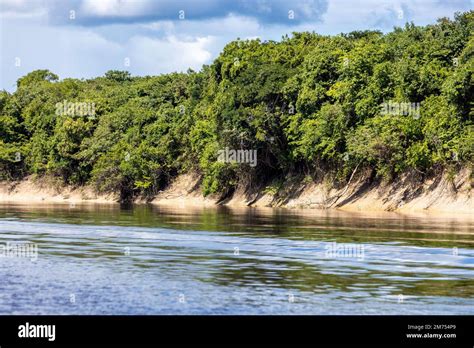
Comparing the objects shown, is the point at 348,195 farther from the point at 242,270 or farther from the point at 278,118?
the point at 242,270

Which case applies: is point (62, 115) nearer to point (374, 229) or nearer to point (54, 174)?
point (54, 174)

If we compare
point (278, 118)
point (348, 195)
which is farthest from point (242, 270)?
point (278, 118)

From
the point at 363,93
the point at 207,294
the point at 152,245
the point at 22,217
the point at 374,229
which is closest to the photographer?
the point at 207,294

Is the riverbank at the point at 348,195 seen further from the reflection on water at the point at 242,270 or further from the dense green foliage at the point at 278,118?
the reflection on water at the point at 242,270

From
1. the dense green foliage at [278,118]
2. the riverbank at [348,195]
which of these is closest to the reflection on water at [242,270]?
the riverbank at [348,195]

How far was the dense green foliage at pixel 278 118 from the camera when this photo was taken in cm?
6688

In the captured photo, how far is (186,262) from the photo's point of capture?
31797mm

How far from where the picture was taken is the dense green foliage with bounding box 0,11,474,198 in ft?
219

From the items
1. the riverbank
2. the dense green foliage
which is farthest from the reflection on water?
the dense green foliage

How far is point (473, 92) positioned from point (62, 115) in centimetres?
6358

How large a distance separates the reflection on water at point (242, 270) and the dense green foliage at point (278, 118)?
19.3 meters

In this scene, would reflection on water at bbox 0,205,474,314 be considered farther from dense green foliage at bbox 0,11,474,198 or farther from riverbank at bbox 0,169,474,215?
dense green foliage at bbox 0,11,474,198

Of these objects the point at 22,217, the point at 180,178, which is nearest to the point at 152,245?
the point at 22,217

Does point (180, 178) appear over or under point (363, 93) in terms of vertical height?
under
